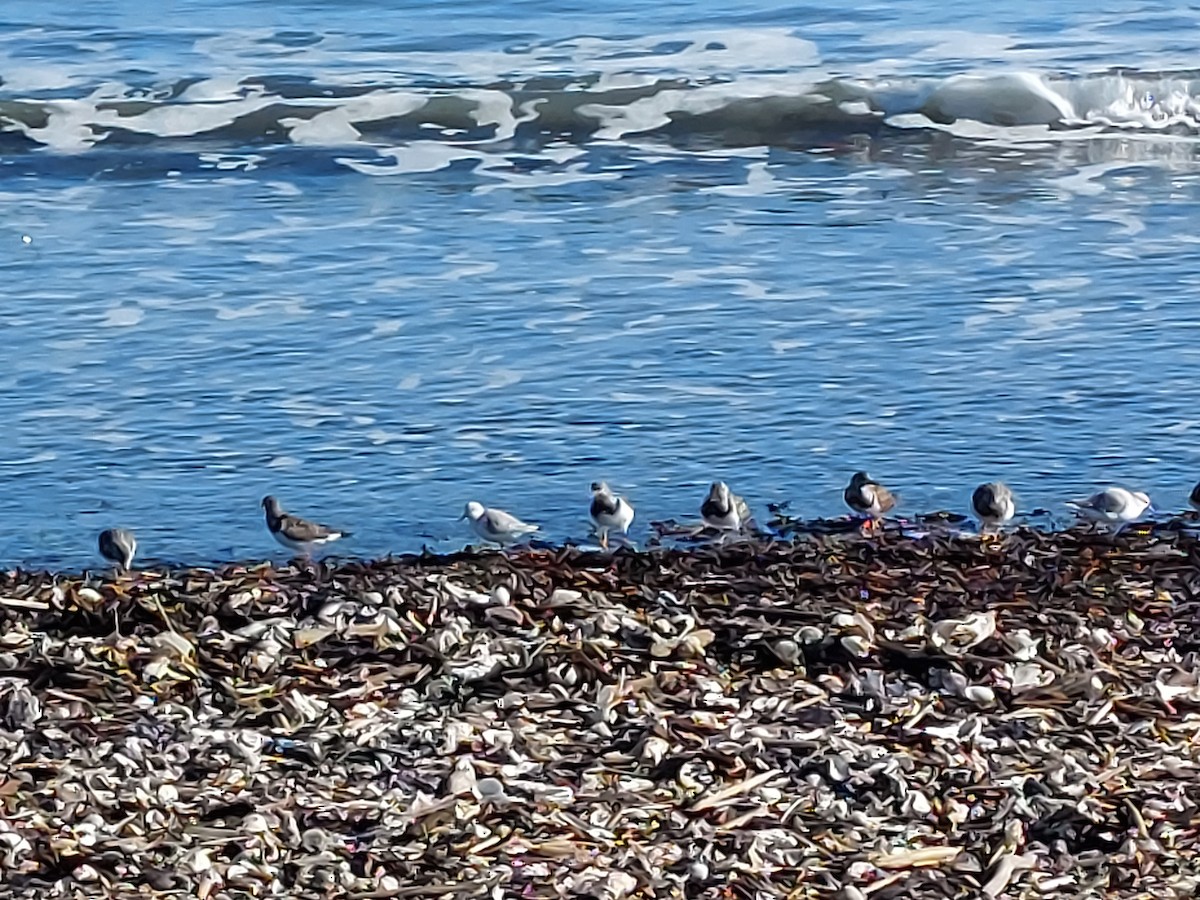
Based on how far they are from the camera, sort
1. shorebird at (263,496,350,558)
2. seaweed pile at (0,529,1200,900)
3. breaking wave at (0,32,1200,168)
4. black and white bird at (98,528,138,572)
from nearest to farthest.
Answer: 1. seaweed pile at (0,529,1200,900)
2. black and white bird at (98,528,138,572)
3. shorebird at (263,496,350,558)
4. breaking wave at (0,32,1200,168)

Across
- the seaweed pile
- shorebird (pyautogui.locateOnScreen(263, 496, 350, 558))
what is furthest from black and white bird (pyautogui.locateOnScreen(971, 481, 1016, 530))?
shorebird (pyautogui.locateOnScreen(263, 496, 350, 558))

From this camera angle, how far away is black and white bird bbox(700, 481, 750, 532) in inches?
227

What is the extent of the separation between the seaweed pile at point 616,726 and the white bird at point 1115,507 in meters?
0.16

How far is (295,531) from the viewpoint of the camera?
5.71m

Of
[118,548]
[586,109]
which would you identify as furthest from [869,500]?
[586,109]

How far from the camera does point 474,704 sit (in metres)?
4.48

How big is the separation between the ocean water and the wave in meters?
0.03

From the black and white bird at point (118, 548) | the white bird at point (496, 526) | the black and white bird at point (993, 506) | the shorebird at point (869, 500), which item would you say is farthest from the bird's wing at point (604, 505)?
the black and white bird at point (118, 548)

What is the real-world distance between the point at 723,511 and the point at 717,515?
26 millimetres

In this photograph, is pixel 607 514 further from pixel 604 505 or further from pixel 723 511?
pixel 723 511

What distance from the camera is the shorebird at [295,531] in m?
5.70

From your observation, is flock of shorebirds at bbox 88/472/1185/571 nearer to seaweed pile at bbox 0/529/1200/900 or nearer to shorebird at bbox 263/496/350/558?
shorebird at bbox 263/496/350/558

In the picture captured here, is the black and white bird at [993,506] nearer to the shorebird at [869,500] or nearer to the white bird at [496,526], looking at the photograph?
the shorebird at [869,500]

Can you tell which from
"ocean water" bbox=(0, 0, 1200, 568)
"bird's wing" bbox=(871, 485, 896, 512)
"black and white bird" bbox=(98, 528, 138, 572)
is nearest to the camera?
"black and white bird" bbox=(98, 528, 138, 572)
